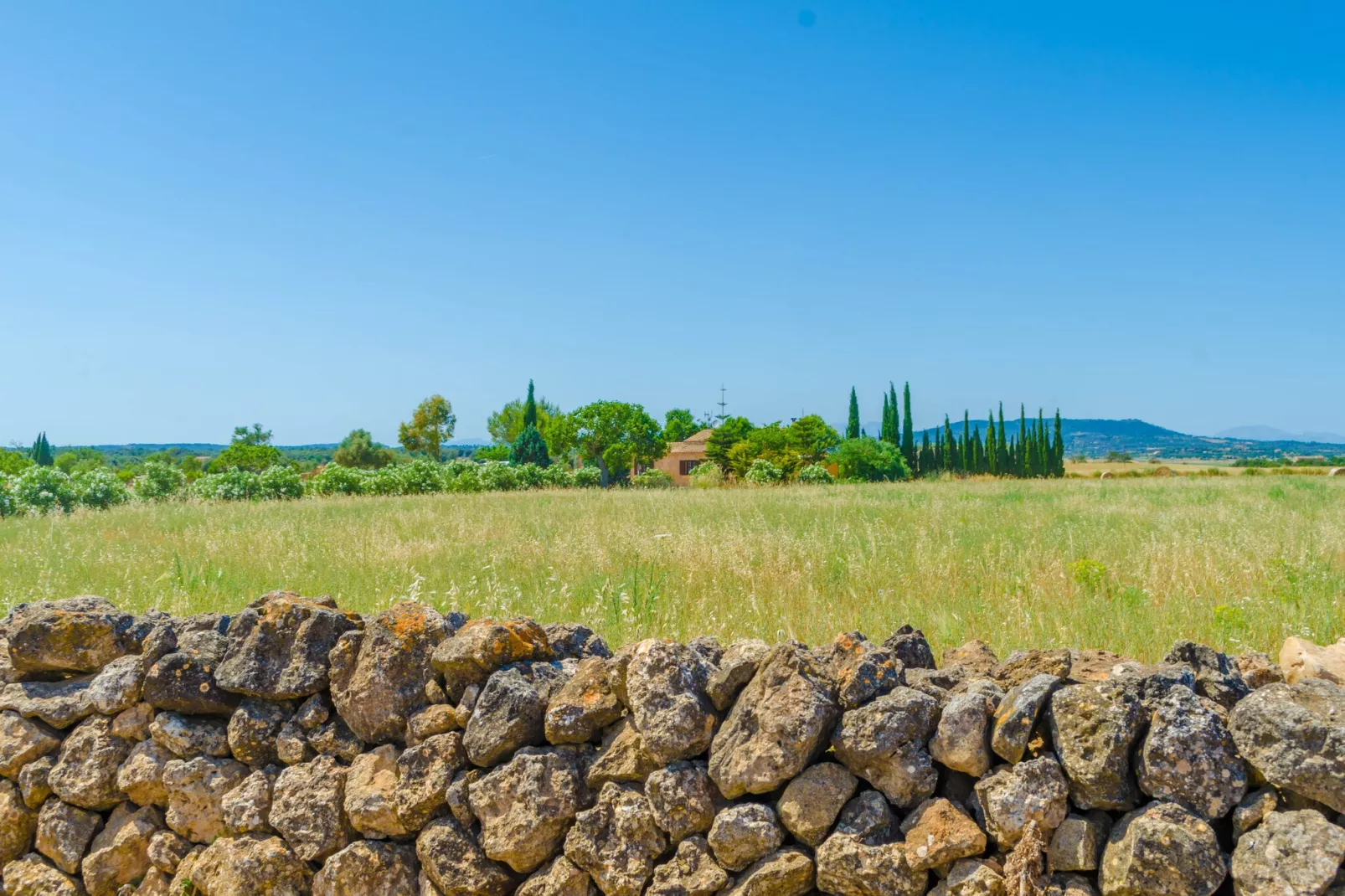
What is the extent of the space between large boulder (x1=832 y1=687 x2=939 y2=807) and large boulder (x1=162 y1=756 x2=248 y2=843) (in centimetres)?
267

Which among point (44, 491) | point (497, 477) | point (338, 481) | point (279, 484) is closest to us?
point (44, 491)

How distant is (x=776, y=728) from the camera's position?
2.55 m

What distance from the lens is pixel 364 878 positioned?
3062mm

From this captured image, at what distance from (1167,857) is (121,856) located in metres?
4.15

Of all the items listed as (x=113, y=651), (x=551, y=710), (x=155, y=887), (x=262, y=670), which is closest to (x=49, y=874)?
(x=155, y=887)

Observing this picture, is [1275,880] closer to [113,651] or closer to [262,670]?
[262,670]

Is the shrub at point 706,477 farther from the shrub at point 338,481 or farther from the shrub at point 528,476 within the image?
the shrub at point 338,481

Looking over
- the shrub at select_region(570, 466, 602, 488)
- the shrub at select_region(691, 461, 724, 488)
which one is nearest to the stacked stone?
the shrub at select_region(570, 466, 602, 488)

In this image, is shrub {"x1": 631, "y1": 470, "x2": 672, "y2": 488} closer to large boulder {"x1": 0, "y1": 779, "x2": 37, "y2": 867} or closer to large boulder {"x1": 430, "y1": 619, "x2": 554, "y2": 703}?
large boulder {"x1": 0, "y1": 779, "x2": 37, "y2": 867}

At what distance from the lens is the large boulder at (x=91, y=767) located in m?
3.47

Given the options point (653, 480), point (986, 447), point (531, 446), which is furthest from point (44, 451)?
point (986, 447)

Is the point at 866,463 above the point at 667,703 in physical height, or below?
above

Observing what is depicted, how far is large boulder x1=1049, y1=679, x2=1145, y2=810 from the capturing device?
7.25ft

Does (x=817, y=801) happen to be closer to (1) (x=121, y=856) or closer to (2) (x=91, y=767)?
(1) (x=121, y=856)
